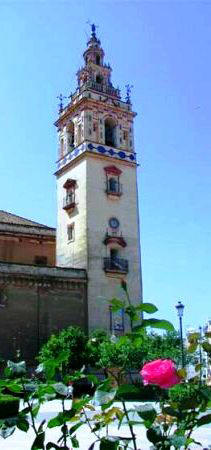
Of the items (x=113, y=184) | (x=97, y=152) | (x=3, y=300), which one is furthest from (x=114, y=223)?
(x=3, y=300)

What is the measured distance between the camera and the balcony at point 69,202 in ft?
128

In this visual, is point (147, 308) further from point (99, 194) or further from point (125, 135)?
point (125, 135)

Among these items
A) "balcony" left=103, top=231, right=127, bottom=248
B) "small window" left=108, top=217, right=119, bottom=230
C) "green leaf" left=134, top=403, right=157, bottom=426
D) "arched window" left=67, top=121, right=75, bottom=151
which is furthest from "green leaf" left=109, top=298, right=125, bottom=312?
"arched window" left=67, top=121, right=75, bottom=151

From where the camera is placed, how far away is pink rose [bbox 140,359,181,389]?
248cm

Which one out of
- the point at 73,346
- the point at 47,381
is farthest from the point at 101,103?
the point at 47,381

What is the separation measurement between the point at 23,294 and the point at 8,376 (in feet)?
108

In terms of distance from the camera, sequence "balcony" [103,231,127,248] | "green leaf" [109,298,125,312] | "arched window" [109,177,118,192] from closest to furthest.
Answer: "green leaf" [109,298,125,312] → "balcony" [103,231,127,248] → "arched window" [109,177,118,192]

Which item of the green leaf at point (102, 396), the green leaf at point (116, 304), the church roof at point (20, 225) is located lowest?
the green leaf at point (102, 396)

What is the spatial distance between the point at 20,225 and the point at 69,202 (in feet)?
16.7

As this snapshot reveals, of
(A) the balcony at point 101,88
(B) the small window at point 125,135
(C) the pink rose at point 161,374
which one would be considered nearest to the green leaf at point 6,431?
(C) the pink rose at point 161,374

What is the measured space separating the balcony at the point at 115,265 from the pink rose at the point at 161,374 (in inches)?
1350

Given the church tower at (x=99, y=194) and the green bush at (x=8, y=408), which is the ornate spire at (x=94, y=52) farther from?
the green bush at (x=8, y=408)

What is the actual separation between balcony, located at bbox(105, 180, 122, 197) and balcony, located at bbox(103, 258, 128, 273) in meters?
4.62

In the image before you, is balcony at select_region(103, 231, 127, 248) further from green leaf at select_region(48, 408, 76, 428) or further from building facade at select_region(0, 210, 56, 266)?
green leaf at select_region(48, 408, 76, 428)
